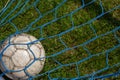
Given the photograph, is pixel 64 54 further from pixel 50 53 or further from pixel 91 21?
pixel 91 21

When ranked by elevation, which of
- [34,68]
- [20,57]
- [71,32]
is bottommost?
[34,68]

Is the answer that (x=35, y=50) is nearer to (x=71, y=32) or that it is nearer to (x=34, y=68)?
(x=34, y=68)

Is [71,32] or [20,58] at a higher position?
[71,32]

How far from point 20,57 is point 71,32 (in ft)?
2.69

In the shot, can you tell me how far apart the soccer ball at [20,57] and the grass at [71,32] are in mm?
337

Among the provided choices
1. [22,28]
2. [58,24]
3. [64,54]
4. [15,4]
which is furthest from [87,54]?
[15,4]

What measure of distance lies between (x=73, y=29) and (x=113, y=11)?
1.70ft

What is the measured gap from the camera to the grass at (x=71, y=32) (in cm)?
308

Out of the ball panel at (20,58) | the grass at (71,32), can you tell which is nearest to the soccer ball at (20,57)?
the ball panel at (20,58)

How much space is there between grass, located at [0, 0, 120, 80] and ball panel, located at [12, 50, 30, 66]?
404 mm

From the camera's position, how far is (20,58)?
262 centimetres

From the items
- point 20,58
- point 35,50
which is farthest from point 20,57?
point 35,50

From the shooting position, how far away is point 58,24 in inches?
130

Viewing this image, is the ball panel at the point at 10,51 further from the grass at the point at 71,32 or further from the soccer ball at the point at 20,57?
the grass at the point at 71,32
